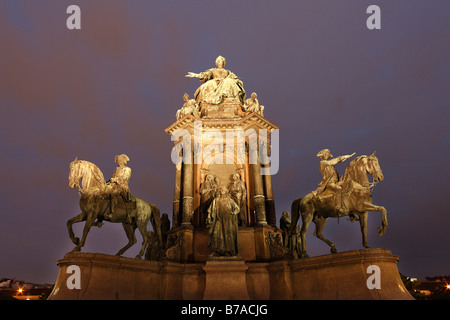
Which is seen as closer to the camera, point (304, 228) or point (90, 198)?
point (90, 198)

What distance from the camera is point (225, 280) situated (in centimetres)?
1008

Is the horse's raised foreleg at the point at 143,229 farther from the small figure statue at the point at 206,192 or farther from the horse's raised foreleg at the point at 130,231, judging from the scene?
the small figure statue at the point at 206,192

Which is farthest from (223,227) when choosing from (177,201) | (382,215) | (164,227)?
(382,215)

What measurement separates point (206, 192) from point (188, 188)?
89 cm

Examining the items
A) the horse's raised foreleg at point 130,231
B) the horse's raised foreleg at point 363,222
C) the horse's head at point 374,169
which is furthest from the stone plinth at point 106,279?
the horse's head at point 374,169

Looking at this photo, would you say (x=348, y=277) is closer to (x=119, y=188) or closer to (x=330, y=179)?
(x=330, y=179)

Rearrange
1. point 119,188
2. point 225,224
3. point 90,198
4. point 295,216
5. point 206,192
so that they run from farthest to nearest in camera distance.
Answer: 1. point 206,192
2. point 295,216
3. point 119,188
4. point 90,198
5. point 225,224

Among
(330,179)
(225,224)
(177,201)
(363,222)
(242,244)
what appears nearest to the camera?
(225,224)

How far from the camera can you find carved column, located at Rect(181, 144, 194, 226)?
1270cm

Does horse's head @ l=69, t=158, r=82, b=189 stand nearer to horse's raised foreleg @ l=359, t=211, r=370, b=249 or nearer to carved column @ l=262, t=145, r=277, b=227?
carved column @ l=262, t=145, r=277, b=227

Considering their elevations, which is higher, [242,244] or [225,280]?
[242,244]

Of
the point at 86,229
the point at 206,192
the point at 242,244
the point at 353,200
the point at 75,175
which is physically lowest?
the point at 242,244
